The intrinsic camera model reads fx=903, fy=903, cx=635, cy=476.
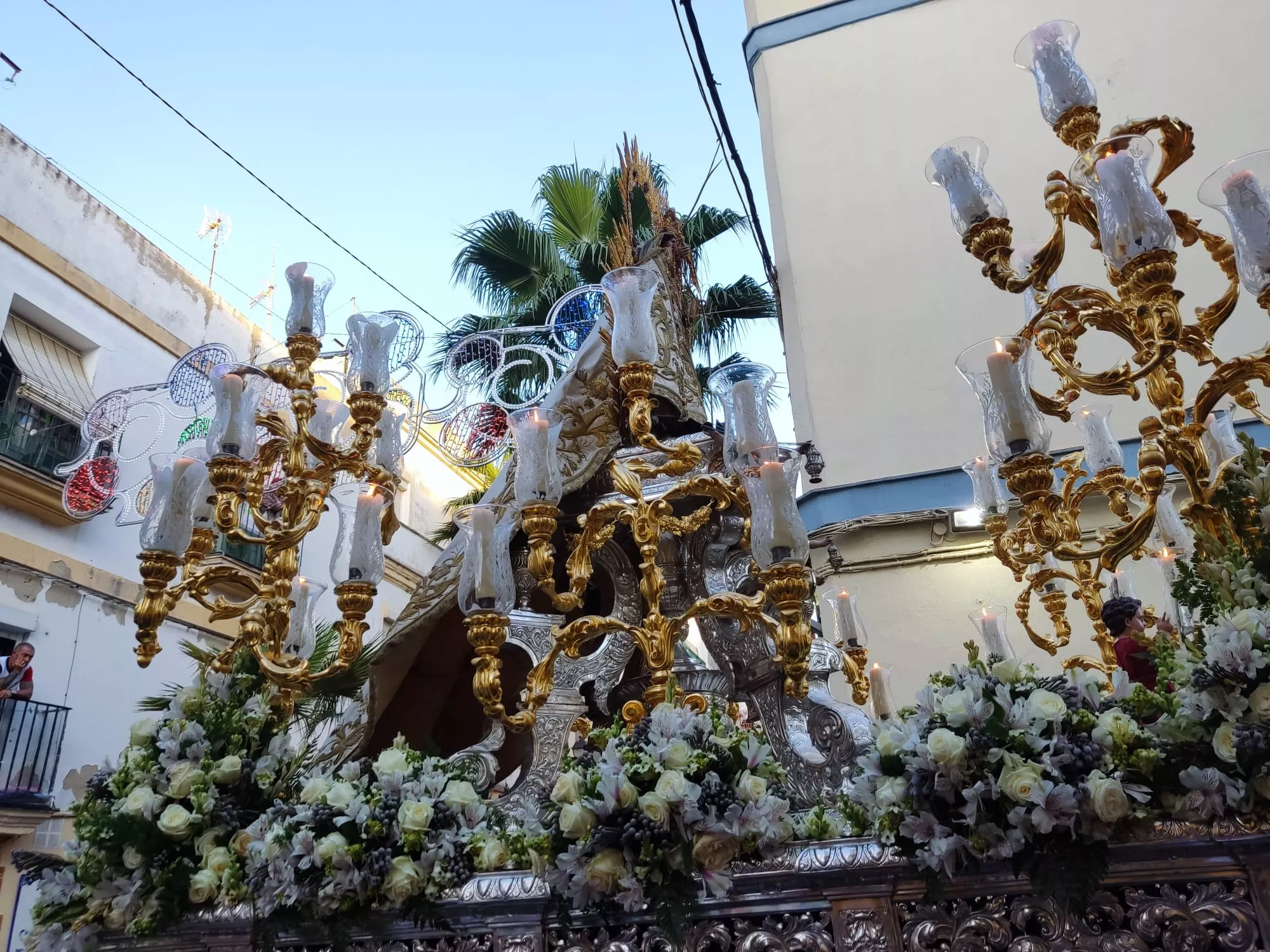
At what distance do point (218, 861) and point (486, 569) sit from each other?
3.20 feet

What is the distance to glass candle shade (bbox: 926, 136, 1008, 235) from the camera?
8.90ft

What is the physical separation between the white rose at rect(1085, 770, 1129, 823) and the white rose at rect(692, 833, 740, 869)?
2.16ft

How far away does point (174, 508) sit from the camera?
2840 mm

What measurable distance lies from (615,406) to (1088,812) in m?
2.33

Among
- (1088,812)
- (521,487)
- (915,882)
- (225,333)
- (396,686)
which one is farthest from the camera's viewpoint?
(225,333)

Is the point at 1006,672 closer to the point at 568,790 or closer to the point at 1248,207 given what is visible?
the point at 568,790

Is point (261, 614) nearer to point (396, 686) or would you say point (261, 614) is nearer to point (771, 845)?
point (396, 686)

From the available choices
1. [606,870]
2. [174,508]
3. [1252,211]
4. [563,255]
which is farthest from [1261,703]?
[563,255]

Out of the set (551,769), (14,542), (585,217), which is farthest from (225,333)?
(551,769)

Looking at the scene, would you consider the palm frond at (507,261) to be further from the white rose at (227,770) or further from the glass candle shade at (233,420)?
the white rose at (227,770)

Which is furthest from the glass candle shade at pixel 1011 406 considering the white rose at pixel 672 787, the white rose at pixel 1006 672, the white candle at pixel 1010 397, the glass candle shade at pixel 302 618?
the glass candle shade at pixel 302 618

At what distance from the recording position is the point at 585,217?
9.07m

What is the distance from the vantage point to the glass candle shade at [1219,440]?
332 centimetres

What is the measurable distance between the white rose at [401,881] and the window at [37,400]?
7640 millimetres
